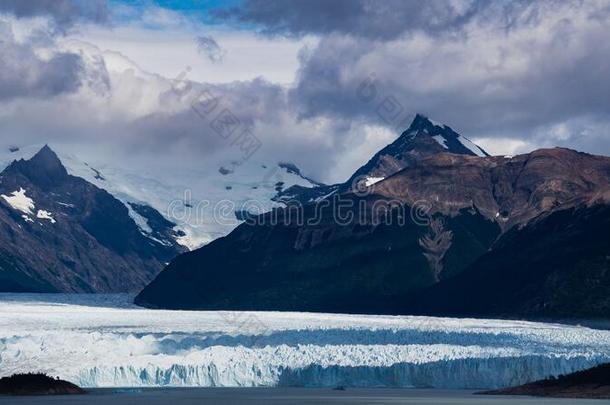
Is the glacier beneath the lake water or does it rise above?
above

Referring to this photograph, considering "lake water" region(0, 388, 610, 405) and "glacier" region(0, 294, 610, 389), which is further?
"glacier" region(0, 294, 610, 389)

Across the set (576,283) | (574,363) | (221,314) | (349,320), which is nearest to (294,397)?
(574,363)

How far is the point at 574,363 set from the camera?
9112 centimetres

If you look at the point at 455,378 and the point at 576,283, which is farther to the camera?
the point at 576,283

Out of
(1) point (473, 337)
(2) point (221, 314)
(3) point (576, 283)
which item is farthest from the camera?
(3) point (576, 283)

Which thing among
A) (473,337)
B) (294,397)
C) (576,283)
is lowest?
(294,397)

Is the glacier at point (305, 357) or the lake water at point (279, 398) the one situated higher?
→ the glacier at point (305, 357)

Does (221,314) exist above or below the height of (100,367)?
above

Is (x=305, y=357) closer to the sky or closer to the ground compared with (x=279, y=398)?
closer to the sky

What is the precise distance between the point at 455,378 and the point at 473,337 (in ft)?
44.0

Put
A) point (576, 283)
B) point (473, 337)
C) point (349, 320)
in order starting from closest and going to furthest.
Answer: point (473, 337) → point (349, 320) → point (576, 283)

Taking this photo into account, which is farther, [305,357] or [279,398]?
[305,357]

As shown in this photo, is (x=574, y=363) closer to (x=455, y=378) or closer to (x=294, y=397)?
(x=455, y=378)

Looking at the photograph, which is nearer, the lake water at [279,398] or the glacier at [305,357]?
the lake water at [279,398]
